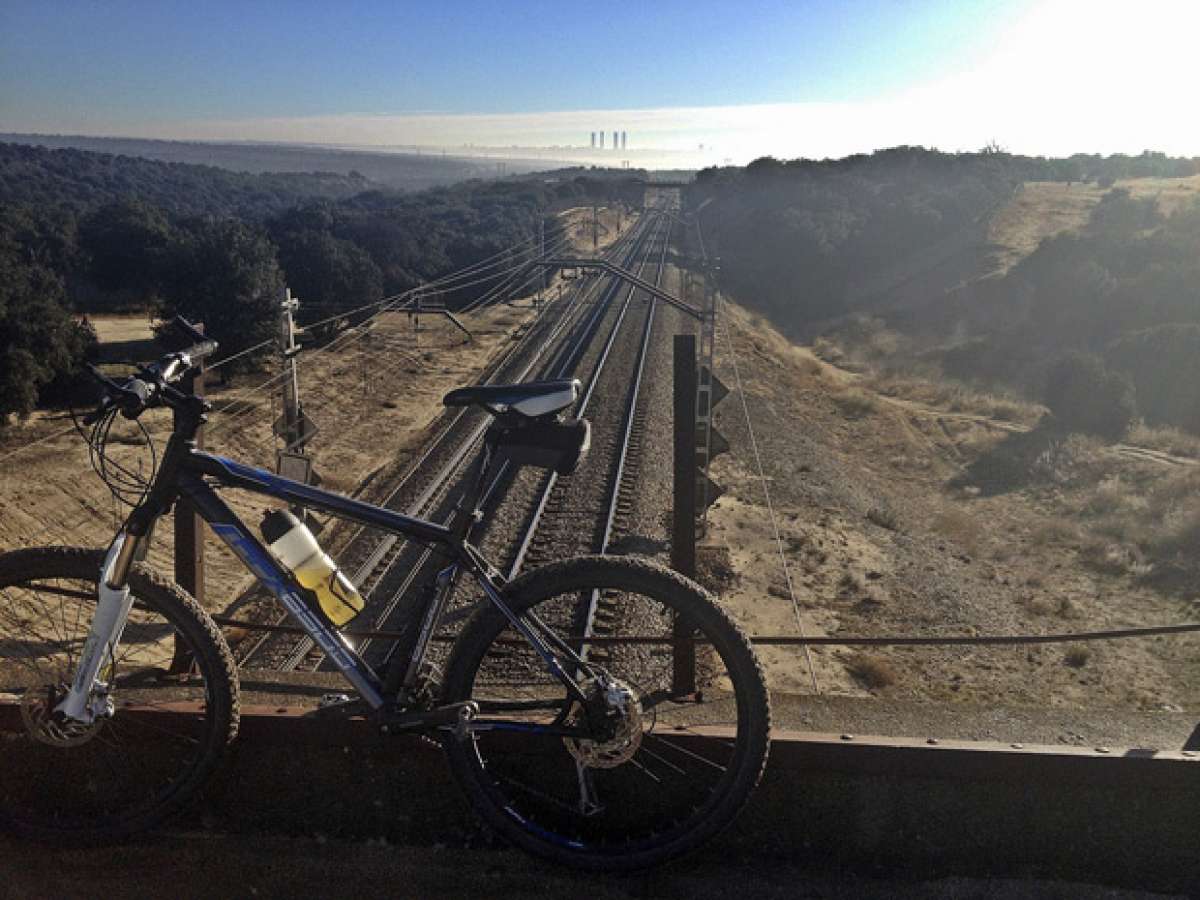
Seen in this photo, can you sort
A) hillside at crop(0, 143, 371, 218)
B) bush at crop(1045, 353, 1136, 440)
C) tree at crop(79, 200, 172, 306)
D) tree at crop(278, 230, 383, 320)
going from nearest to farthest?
bush at crop(1045, 353, 1136, 440) < tree at crop(278, 230, 383, 320) < tree at crop(79, 200, 172, 306) < hillside at crop(0, 143, 371, 218)

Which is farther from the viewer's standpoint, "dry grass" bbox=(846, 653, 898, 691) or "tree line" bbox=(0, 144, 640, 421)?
"tree line" bbox=(0, 144, 640, 421)

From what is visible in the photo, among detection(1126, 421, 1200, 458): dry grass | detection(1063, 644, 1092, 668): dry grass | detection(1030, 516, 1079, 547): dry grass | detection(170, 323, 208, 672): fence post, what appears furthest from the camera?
detection(1126, 421, 1200, 458): dry grass

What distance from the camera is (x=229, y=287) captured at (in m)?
26.8

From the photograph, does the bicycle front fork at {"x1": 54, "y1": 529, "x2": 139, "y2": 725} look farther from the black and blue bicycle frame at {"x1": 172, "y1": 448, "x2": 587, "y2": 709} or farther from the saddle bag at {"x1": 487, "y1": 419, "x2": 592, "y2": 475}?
the saddle bag at {"x1": 487, "y1": 419, "x2": 592, "y2": 475}

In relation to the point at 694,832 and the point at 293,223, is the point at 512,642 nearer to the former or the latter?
the point at 694,832

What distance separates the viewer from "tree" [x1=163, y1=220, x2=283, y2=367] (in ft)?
83.6

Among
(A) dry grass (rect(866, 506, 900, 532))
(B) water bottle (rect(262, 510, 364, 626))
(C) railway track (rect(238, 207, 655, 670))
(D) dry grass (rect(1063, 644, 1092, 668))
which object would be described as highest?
(B) water bottle (rect(262, 510, 364, 626))

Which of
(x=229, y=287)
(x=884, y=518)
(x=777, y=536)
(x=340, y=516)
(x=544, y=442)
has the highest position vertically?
(x=544, y=442)

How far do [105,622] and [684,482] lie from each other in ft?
6.25

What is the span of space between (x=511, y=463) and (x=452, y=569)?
34cm

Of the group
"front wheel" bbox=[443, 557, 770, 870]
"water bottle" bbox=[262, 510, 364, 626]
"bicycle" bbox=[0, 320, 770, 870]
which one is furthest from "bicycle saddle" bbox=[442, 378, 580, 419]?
"water bottle" bbox=[262, 510, 364, 626]

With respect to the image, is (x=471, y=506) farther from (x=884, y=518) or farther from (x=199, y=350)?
(x=884, y=518)

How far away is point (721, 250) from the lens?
61812 mm

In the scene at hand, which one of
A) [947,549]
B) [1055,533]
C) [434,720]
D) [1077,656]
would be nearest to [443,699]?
[434,720]
